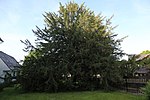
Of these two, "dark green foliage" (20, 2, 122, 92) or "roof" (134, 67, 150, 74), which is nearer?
"dark green foliage" (20, 2, 122, 92)

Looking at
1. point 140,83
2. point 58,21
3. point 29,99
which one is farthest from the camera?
point 58,21

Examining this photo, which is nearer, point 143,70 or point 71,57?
point 71,57

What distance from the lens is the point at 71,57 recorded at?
2581cm

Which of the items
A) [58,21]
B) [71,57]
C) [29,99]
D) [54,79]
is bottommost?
[29,99]

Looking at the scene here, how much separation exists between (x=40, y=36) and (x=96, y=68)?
21.7 feet

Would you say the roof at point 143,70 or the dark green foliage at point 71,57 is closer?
the dark green foliage at point 71,57

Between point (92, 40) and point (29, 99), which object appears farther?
point (92, 40)

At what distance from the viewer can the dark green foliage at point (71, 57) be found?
24.8 meters

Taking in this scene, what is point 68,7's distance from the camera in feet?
89.0

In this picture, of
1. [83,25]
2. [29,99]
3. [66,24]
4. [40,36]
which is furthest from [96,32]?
[29,99]

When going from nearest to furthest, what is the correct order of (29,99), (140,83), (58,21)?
(29,99) → (140,83) → (58,21)

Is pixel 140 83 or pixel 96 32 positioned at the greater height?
pixel 96 32

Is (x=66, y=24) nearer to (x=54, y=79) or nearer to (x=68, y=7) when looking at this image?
(x=68, y=7)

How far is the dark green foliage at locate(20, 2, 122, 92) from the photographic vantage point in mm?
24766
